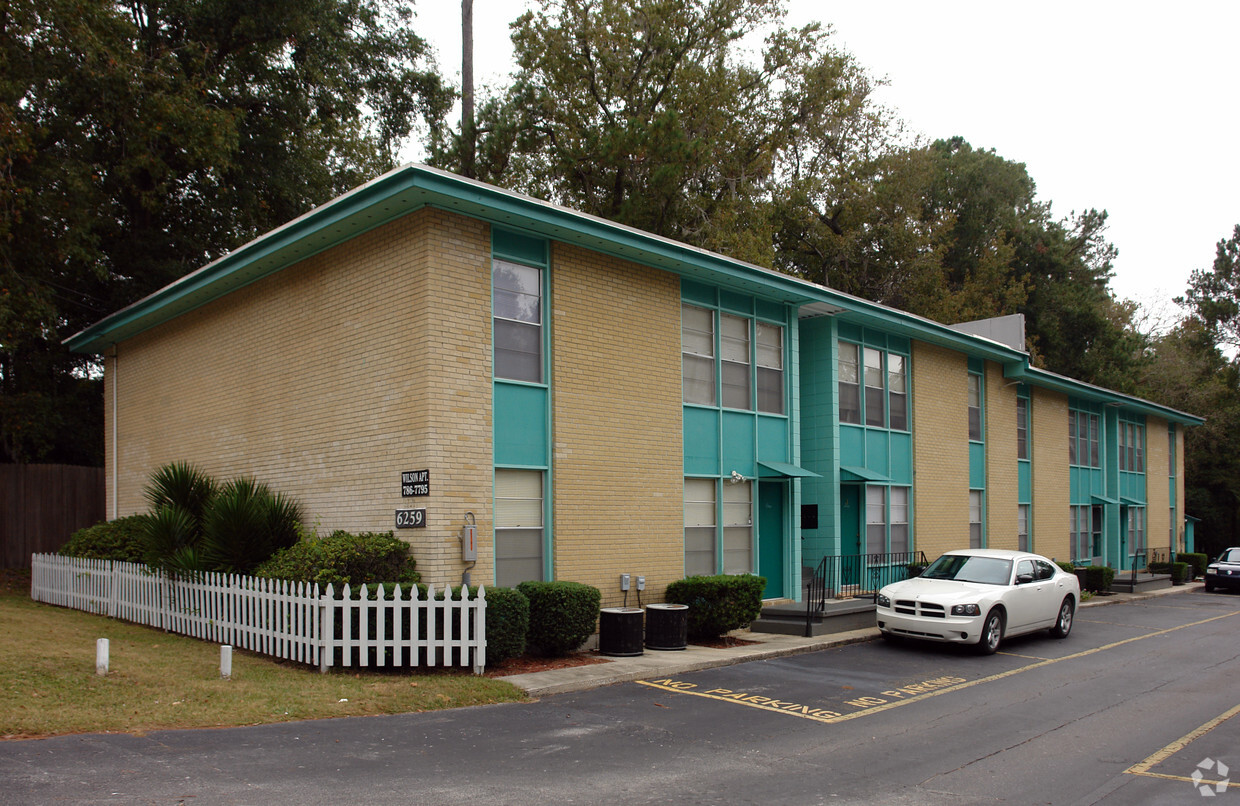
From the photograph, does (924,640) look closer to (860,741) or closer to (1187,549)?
(860,741)

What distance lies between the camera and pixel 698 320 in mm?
17250

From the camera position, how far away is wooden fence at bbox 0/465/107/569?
70.6 feet

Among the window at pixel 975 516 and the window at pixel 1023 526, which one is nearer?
the window at pixel 975 516

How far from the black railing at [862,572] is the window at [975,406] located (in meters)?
5.15

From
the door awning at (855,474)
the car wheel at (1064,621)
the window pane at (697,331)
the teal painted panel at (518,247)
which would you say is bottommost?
the car wheel at (1064,621)

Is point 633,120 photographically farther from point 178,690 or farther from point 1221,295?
point 1221,295

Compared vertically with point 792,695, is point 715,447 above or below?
above

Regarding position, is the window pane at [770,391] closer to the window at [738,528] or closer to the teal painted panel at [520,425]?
the window at [738,528]

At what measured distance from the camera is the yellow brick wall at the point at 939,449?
23.1 meters

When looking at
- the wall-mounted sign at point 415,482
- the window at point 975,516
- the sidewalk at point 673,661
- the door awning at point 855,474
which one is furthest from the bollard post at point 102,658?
the window at point 975,516

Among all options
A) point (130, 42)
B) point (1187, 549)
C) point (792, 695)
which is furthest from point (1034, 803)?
point (1187, 549)

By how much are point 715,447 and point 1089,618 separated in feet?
35.1

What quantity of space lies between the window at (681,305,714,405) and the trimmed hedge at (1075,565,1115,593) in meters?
16.0

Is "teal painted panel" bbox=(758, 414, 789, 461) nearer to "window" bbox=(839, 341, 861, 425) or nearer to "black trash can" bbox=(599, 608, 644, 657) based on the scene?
"window" bbox=(839, 341, 861, 425)
